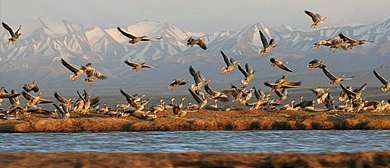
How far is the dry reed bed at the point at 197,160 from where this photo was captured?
15883 mm

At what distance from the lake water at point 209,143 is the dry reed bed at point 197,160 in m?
6.32

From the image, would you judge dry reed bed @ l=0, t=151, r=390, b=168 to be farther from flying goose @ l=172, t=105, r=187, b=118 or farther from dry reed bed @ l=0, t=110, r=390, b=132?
flying goose @ l=172, t=105, r=187, b=118

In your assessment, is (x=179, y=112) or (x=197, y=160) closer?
(x=197, y=160)

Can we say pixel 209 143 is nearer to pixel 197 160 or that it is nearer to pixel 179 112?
pixel 197 160

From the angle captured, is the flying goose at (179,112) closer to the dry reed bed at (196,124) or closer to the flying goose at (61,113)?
the dry reed bed at (196,124)

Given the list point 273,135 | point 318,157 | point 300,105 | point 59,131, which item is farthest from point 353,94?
point 318,157

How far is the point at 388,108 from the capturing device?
5528cm

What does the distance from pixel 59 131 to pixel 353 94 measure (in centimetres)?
2060

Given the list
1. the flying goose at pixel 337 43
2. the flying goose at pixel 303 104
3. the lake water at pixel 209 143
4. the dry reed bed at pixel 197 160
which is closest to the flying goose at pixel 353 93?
the flying goose at pixel 303 104

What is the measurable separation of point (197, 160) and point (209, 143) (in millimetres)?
11179

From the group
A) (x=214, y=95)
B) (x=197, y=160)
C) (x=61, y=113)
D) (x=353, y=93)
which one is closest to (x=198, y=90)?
(x=214, y=95)

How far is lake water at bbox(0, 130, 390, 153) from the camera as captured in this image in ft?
80.3

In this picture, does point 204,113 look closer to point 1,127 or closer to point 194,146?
point 1,127

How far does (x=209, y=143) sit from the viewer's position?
27422 mm
